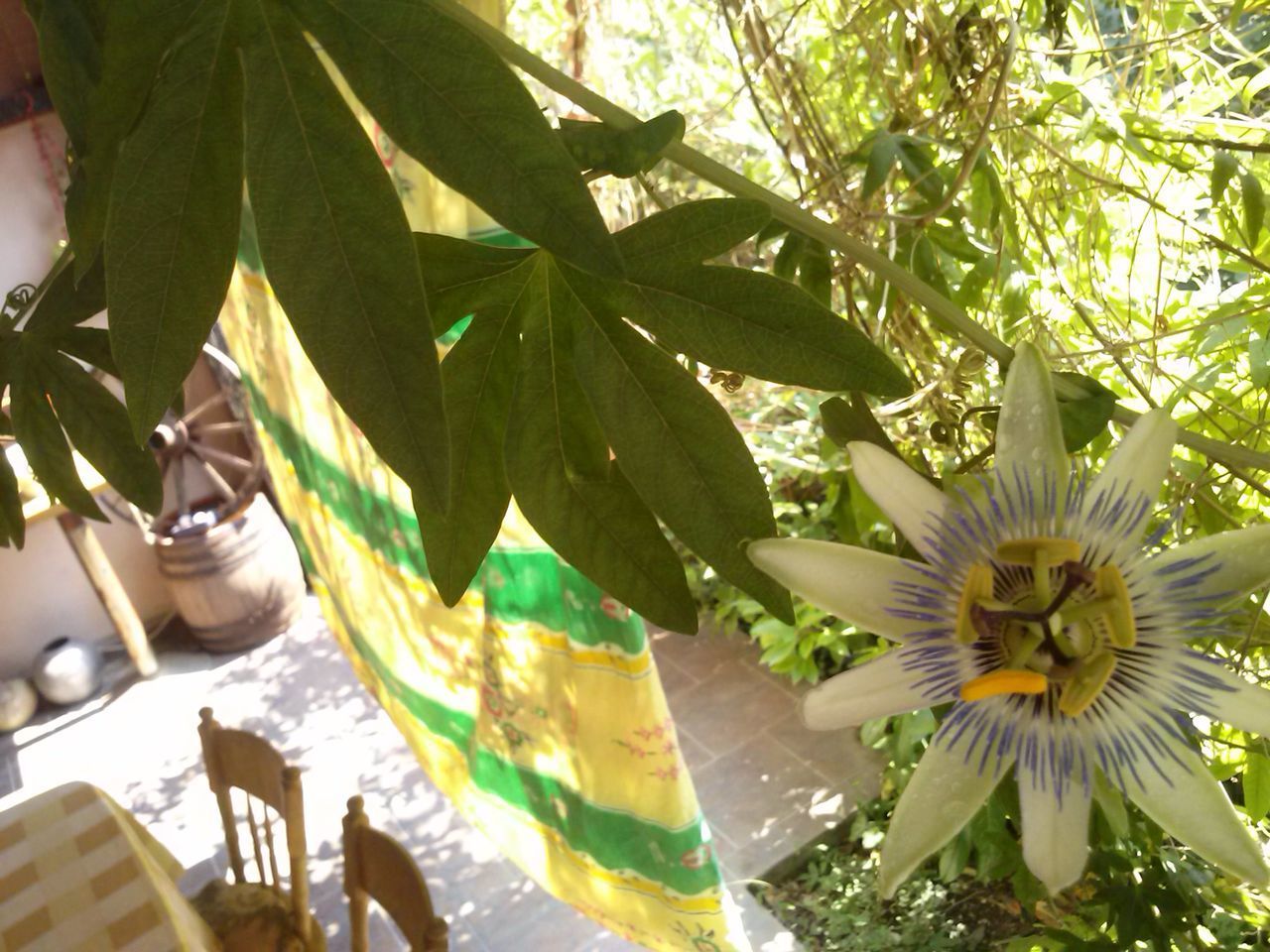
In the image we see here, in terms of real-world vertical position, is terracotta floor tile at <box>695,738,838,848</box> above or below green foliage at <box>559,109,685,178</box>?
below

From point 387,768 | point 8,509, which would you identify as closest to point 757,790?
point 387,768

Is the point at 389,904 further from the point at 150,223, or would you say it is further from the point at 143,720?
the point at 143,720

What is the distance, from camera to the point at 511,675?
1868 mm

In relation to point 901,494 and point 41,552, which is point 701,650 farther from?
point 901,494

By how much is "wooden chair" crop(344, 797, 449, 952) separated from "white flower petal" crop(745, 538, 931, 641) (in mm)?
1235

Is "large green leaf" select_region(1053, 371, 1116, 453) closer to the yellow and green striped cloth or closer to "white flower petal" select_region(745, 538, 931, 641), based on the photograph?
"white flower petal" select_region(745, 538, 931, 641)

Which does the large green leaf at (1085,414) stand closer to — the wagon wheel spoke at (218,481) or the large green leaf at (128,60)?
the large green leaf at (128,60)

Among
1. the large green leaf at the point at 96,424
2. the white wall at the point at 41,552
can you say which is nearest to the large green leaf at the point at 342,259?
the large green leaf at the point at 96,424

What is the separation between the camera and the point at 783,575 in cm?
35

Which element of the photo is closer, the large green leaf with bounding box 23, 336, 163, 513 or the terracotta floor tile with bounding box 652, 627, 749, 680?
the large green leaf with bounding box 23, 336, 163, 513

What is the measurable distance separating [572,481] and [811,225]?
0.44 ft

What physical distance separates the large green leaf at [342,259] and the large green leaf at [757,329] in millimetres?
112

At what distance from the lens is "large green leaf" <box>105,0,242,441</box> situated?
0.37 m

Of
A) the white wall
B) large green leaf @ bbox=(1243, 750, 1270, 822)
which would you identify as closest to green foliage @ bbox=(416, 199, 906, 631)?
large green leaf @ bbox=(1243, 750, 1270, 822)
